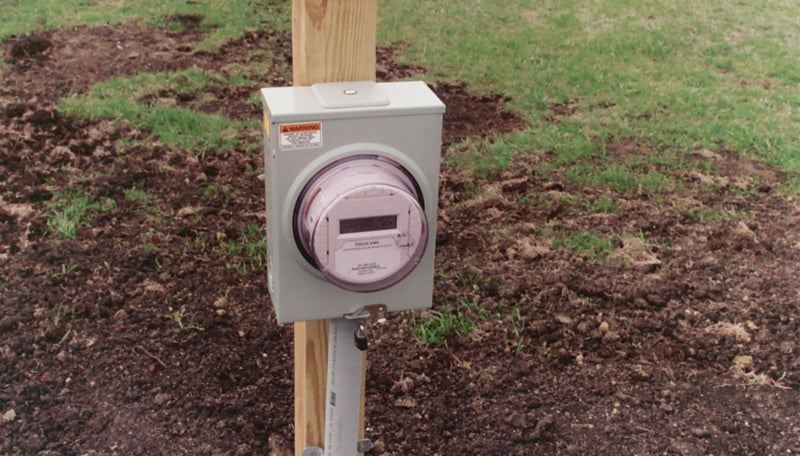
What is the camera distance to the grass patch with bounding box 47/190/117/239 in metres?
3.52

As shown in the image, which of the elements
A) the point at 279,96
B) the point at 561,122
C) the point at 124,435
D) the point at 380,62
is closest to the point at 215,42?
the point at 380,62

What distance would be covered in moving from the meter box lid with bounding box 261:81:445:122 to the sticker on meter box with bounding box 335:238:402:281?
0.75 ft

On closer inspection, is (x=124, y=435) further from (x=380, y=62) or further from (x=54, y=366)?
(x=380, y=62)

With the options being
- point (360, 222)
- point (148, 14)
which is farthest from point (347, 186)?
point (148, 14)

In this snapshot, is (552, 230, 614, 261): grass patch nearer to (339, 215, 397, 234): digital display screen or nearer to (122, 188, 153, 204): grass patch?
(122, 188, 153, 204): grass patch

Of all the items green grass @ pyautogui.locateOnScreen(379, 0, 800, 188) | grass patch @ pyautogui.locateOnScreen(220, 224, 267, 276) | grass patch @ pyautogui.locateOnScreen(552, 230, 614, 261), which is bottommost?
grass patch @ pyautogui.locateOnScreen(220, 224, 267, 276)

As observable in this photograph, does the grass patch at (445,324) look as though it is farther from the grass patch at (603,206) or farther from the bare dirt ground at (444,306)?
the grass patch at (603,206)

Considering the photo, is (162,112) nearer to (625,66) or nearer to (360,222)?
(625,66)

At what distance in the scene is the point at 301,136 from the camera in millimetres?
1572

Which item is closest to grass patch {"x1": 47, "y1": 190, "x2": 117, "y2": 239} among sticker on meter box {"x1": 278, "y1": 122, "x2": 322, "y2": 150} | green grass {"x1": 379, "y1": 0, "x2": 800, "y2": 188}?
green grass {"x1": 379, "y1": 0, "x2": 800, "y2": 188}

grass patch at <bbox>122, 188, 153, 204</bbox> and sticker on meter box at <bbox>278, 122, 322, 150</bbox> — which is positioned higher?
sticker on meter box at <bbox>278, 122, 322, 150</bbox>

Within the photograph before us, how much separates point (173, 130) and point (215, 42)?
134 centimetres

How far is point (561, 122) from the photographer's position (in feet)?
15.1

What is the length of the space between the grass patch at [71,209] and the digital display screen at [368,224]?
2230 mm
